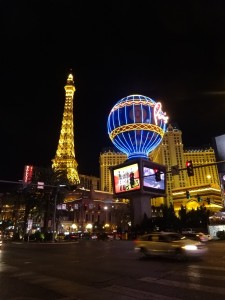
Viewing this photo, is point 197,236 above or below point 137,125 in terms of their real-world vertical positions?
below

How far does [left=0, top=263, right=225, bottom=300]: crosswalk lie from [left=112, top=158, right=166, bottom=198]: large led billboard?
43.1 metres

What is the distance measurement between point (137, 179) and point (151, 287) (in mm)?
46469

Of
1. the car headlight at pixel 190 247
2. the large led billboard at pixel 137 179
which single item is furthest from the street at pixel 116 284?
the large led billboard at pixel 137 179

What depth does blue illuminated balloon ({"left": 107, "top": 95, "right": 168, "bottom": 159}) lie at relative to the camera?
187 feet

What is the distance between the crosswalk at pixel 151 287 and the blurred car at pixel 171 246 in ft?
11.3

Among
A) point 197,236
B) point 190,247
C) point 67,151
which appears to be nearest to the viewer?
point 190,247

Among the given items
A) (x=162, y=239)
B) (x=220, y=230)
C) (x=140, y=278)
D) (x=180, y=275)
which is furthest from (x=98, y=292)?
(x=220, y=230)

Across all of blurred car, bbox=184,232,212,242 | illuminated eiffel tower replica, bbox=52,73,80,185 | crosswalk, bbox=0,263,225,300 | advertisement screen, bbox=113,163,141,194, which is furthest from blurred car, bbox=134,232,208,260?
illuminated eiffel tower replica, bbox=52,73,80,185

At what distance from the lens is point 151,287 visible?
8453 mm

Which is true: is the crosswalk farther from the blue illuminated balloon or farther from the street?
the blue illuminated balloon

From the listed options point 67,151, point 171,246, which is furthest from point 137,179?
point 67,151

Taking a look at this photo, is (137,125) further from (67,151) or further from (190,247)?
(67,151)

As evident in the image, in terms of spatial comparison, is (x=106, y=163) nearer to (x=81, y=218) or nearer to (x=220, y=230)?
(x=81, y=218)

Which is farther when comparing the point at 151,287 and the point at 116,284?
the point at 116,284
